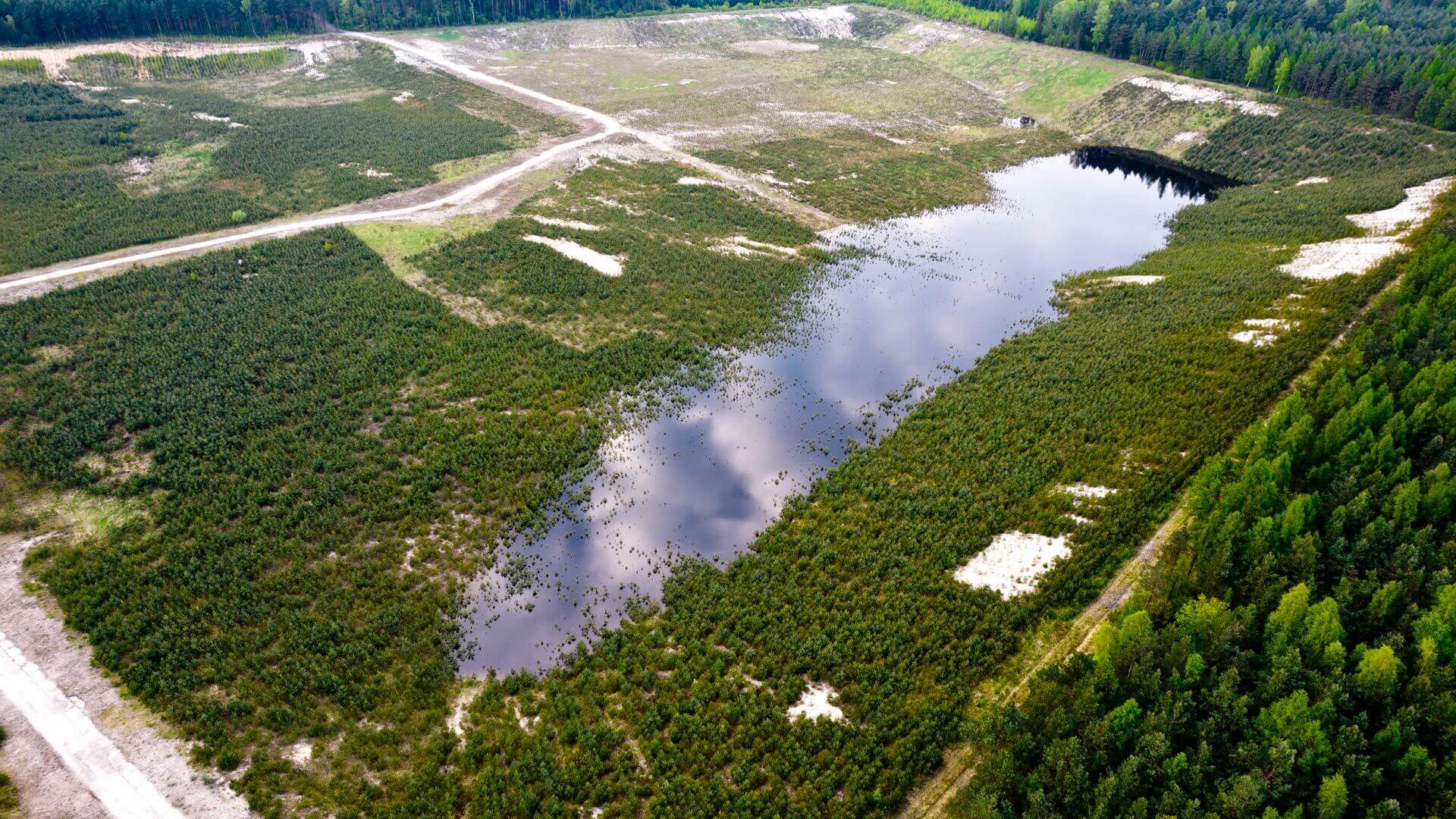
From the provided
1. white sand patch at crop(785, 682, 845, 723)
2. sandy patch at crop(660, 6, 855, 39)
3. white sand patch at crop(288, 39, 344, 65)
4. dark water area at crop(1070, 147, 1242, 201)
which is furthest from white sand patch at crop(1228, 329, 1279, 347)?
sandy patch at crop(660, 6, 855, 39)

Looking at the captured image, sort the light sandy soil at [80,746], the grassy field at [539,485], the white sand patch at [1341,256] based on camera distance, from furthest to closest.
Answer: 1. the white sand patch at [1341,256]
2. the grassy field at [539,485]
3. the light sandy soil at [80,746]

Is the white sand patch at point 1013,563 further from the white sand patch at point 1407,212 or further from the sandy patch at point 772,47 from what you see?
the sandy patch at point 772,47

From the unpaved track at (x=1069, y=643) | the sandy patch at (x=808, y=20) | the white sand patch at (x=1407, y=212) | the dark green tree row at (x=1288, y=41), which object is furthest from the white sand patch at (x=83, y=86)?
the dark green tree row at (x=1288, y=41)

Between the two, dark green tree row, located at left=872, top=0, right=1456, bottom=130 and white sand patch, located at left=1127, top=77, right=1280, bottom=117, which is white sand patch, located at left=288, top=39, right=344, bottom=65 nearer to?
dark green tree row, located at left=872, top=0, right=1456, bottom=130

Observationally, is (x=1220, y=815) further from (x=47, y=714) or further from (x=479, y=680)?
(x=47, y=714)

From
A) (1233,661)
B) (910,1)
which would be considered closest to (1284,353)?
(1233,661)

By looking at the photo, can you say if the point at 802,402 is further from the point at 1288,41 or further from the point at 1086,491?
the point at 1288,41

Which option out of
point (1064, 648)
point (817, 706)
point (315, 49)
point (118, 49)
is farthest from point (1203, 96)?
point (118, 49)
